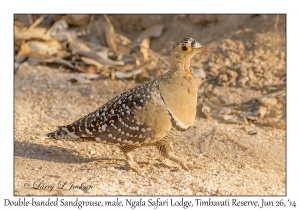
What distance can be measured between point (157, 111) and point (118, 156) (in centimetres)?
120

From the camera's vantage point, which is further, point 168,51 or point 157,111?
point 168,51

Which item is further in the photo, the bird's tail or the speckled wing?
the bird's tail

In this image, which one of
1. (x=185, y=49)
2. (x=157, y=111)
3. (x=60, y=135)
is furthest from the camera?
(x=60, y=135)

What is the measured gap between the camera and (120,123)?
17.8 feet

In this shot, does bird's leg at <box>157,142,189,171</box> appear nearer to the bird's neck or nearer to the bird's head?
the bird's neck

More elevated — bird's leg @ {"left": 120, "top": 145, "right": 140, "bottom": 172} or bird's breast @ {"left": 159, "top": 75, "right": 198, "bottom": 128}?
bird's breast @ {"left": 159, "top": 75, "right": 198, "bottom": 128}

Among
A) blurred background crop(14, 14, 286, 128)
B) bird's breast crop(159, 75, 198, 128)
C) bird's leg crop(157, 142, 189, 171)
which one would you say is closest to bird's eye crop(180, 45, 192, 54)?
bird's breast crop(159, 75, 198, 128)

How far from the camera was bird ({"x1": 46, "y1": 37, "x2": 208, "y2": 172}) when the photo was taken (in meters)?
5.21

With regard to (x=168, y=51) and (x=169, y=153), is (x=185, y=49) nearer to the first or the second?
(x=169, y=153)

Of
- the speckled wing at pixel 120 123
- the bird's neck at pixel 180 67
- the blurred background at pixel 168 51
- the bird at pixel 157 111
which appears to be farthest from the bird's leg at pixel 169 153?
the blurred background at pixel 168 51

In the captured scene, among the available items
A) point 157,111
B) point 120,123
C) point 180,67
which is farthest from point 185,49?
point 120,123

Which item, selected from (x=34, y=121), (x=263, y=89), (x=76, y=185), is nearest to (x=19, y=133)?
(x=34, y=121)
